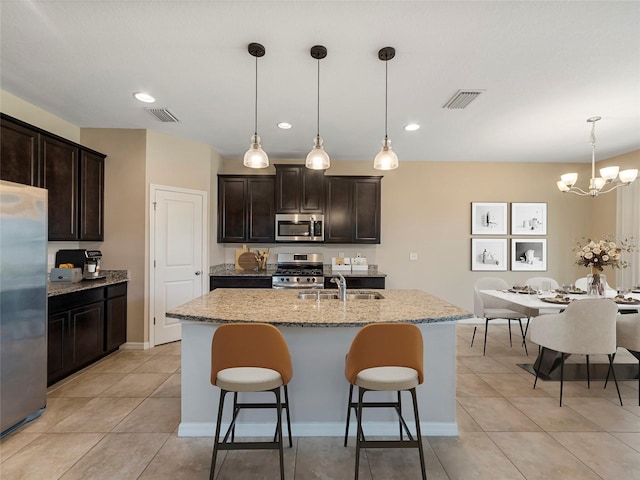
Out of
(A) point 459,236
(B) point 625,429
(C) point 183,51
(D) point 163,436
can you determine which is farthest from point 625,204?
(D) point 163,436

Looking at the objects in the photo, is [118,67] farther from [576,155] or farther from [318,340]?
[576,155]

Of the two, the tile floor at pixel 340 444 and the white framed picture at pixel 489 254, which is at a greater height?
the white framed picture at pixel 489 254

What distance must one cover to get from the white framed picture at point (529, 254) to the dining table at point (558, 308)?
1690 mm

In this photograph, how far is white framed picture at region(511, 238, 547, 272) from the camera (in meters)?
5.33

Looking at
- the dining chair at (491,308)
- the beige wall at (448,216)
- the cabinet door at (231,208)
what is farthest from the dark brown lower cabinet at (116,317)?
the dining chair at (491,308)

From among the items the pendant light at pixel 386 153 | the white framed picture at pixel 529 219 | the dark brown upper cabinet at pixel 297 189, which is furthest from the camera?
the white framed picture at pixel 529 219

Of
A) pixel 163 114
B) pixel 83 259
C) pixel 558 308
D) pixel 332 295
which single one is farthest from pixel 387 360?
pixel 83 259

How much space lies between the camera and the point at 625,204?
4633mm

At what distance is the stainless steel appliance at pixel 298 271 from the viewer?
4.57 m

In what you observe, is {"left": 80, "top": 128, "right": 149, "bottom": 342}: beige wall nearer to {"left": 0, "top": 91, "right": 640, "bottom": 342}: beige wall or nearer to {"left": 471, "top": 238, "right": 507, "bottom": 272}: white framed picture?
{"left": 0, "top": 91, "right": 640, "bottom": 342}: beige wall

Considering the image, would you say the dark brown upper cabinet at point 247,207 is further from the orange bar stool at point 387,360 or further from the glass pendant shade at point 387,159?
the orange bar stool at point 387,360

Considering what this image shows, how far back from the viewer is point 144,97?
3096 millimetres

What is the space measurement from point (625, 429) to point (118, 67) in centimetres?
472

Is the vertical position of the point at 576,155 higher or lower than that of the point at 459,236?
higher
